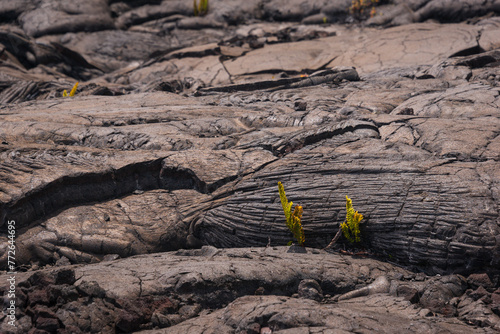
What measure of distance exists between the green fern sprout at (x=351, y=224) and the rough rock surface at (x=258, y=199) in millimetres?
111

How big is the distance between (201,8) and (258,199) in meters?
13.3

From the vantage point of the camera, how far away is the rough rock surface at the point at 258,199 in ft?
11.3

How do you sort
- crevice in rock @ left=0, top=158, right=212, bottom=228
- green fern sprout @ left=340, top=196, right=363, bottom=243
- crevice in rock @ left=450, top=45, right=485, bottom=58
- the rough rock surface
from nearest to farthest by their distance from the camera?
the rough rock surface
green fern sprout @ left=340, top=196, right=363, bottom=243
crevice in rock @ left=0, top=158, right=212, bottom=228
crevice in rock @ left=450, top=45, right=485, bottom=58

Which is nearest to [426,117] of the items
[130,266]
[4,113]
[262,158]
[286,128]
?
[286,128]

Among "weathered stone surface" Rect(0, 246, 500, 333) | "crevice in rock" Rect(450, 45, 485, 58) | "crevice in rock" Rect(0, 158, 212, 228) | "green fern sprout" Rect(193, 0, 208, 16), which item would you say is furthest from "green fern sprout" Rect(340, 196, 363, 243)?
"green fern sprout" Rect(193, 0, 208, 16)

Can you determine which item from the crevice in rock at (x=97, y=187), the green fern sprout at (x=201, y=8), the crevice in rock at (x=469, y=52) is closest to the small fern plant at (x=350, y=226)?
the crevice in rock at (x=97, y=187)

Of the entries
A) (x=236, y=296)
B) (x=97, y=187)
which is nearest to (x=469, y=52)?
(x=97, y=187)

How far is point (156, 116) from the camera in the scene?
6.75 m

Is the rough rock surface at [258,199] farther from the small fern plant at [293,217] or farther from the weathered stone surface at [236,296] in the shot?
the small fern plant at [293,217]

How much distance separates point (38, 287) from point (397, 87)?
6.69 meters

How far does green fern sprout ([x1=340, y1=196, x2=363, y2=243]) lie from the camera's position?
4.45m

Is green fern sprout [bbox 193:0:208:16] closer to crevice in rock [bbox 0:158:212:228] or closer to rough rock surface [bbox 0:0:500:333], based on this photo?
rough rock surface [bbox 0:0:500:333]

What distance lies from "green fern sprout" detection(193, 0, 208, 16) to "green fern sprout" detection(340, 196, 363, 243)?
13.8 metres

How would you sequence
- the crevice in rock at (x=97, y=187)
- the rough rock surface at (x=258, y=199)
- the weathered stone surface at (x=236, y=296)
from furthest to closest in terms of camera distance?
the crevice in rock at (x=97, y=187), the rough rock surface at (x=258, y=199), the weathered stone surface at (x=236, y=296)
